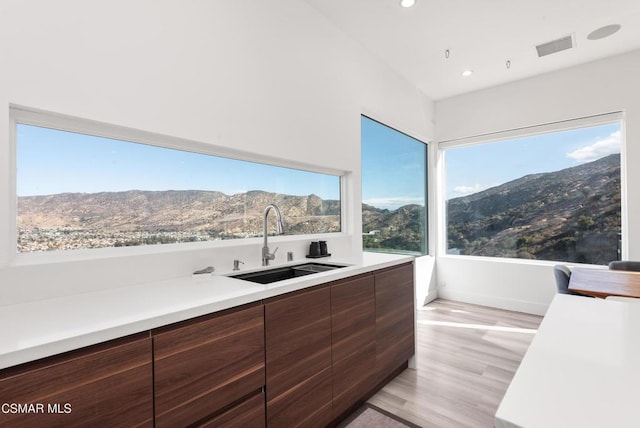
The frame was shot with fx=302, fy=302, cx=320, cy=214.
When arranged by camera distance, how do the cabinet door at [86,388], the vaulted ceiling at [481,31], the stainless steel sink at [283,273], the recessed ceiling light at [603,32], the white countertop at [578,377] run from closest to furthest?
the white countertop at [578,377]
the cabinet door at [86,388]
the stainless steel sink at [283,273]
the vaulted ceiling at [481,31]
the recessed ceiling light at [603,32]

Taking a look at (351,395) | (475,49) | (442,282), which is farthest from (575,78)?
Answer: (351,395)

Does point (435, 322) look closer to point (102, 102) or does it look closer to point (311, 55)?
point (311, 55)

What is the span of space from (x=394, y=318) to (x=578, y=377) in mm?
1725

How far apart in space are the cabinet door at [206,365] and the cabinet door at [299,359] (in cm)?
8

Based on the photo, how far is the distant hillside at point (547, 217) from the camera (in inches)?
140

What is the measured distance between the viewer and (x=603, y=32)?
2910 millimetres

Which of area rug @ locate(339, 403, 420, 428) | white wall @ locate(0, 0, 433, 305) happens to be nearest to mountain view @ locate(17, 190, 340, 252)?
white wall @ locate(0, 0, 433, 305)

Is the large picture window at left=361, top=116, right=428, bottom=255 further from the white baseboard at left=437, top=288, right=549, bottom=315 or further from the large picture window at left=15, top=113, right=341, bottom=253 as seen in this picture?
the large picture window at left=15, top=113, right=341, bottom=253

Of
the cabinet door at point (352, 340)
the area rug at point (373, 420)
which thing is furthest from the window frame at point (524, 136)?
the area rug at point (373, 420)

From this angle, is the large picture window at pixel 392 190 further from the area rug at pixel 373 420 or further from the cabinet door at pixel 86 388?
the cabinet door at pixel 86 388

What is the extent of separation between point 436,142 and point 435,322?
2657 millimetres

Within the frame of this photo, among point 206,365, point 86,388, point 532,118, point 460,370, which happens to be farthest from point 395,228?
point 86,388

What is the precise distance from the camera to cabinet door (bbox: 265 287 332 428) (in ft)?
4.71

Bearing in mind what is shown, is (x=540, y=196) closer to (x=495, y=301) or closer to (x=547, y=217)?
(x=547, y=217)
